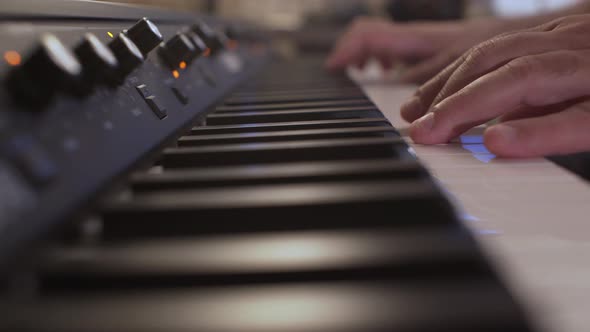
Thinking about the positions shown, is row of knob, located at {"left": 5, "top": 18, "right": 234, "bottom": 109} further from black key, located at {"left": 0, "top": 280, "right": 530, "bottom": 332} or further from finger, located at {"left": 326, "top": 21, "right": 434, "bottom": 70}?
finger, located at {"left": 326, "top": 21, "right": 434, "bottom": 70}

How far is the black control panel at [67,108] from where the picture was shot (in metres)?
0.39

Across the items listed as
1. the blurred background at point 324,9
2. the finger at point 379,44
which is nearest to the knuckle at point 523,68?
the finger at point 379,44

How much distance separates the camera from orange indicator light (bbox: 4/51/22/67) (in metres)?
0.43

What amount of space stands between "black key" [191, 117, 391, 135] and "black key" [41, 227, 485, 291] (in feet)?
1.40

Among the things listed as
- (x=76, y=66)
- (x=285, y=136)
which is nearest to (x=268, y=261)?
(x=76, y=66)

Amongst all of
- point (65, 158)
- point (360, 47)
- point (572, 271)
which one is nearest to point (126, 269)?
point (65, 158)

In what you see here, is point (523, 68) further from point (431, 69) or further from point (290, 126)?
point (431, 69)

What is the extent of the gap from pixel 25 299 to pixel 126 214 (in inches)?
4.8

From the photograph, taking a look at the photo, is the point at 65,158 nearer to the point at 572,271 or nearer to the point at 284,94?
the point at 572,271

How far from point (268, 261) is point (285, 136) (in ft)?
1.28

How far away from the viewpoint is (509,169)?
0.64m

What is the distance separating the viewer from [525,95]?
704 mm

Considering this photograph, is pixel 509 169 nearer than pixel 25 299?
No

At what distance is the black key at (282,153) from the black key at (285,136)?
0.05 m
